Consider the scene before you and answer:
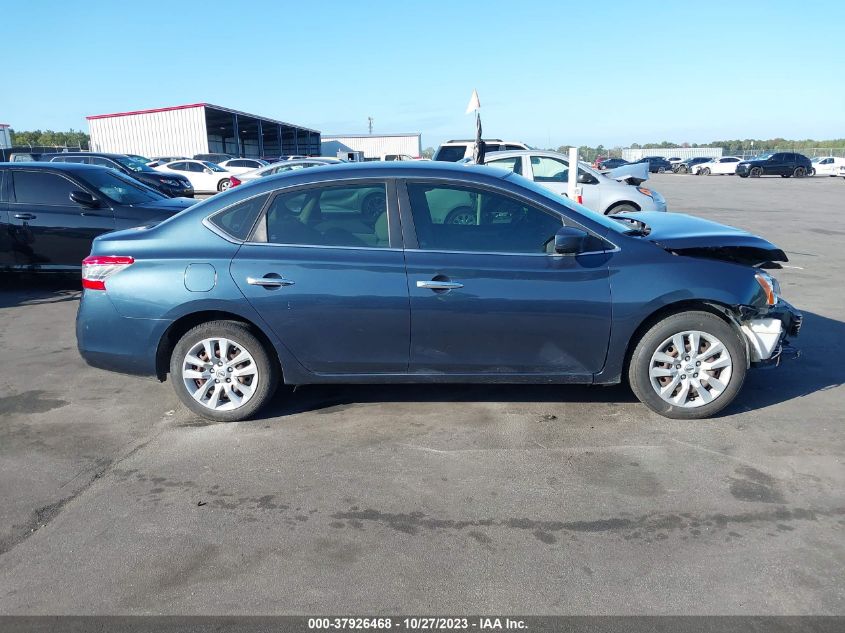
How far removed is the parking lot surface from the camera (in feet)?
9.40

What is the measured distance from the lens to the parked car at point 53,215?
841cm

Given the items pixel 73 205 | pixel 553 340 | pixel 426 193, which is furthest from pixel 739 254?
pixel 73 205

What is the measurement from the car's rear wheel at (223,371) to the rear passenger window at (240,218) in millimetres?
634

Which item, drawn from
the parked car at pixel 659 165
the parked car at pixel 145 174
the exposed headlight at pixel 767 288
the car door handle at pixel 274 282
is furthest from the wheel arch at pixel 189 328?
the parked car at pixel 659 165

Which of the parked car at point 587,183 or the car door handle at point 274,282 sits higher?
the parked car at point 587,183

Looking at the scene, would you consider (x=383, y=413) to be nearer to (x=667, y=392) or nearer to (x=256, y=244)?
(x=256, y=244)

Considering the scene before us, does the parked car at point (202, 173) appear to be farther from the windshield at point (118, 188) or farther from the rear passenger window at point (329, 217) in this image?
the rear passenger window at point (329, 217)

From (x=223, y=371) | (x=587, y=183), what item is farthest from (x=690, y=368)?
(x=587, y=183)

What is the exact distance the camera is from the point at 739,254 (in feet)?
15.2

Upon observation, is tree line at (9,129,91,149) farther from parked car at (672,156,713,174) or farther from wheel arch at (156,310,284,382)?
wheel arch at (156,310,284,382)

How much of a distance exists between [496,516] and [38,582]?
7.15 ft

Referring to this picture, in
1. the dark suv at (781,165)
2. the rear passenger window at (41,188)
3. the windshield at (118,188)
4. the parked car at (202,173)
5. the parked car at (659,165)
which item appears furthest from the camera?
the parked car at (659,165)

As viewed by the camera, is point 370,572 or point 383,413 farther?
point 383,413

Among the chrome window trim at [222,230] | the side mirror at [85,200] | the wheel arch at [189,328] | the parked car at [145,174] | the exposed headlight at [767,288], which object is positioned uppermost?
the parked car at [145,174]
